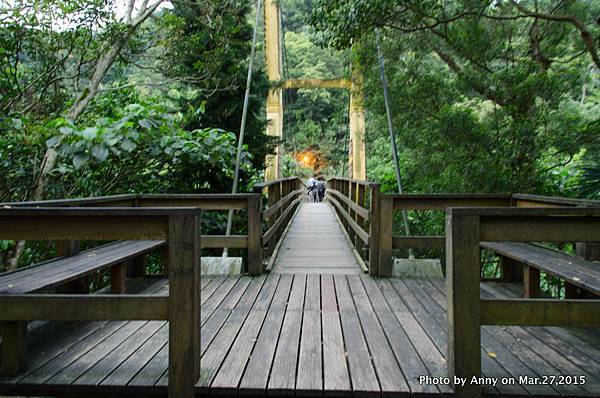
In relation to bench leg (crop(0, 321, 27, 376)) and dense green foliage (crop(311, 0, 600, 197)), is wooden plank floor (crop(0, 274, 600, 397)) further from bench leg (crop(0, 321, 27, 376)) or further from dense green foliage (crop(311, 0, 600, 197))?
dense green foliage (crop(311, 0, 600, 197))

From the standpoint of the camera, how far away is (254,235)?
341 cm

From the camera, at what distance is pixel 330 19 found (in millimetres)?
4566

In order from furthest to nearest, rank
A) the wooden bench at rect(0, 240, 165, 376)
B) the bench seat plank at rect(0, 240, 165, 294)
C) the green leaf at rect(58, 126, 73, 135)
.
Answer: the green leaf at rect(58, 126, 73, 135)
the bench seat plank at rect(0, 240, 165, 294)
the wooden bench at rect(0, 240, 165, 376)

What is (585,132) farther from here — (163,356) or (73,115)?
(73,115)

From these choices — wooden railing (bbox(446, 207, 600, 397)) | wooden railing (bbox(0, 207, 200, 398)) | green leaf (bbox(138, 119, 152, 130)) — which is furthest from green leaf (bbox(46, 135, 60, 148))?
wooden railing (bbox(446, 207, 600, 397))

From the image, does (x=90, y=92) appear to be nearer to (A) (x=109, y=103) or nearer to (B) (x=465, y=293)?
(A) (x=109, y=103)

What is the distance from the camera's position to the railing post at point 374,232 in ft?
11.0

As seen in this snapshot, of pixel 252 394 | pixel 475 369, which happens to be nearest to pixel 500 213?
pixel 475 369

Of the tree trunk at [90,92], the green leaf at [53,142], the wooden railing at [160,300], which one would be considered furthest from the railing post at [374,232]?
the tree trunk at [90,92]

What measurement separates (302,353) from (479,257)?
0.91 metres

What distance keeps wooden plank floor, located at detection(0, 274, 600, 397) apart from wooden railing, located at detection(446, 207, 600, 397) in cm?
21

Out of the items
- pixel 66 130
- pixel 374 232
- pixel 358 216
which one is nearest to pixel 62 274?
pixel 66 130

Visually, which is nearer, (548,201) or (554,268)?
(554,268)

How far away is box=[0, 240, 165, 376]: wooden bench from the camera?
1.71 metres
